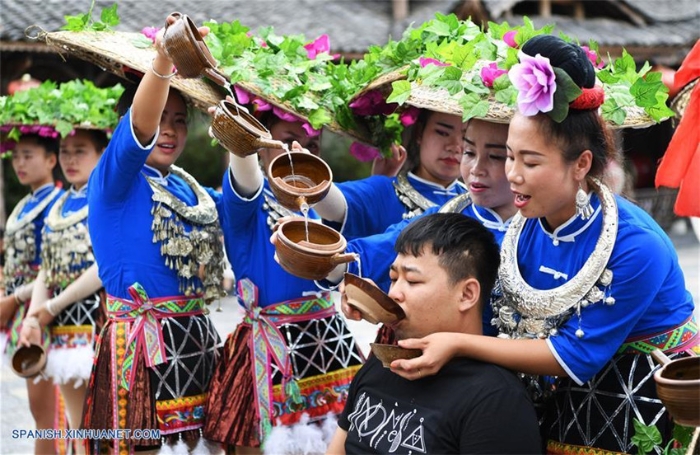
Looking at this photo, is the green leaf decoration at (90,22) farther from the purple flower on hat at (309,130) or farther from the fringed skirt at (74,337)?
the fringed skirt at (74,337)

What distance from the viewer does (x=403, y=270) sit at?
8.03ft

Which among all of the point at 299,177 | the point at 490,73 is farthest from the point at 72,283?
the point at 490,73

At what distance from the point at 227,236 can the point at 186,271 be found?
223 millimetres

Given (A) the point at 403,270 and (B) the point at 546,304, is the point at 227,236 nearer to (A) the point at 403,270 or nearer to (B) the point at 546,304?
(A) the point at 403,270

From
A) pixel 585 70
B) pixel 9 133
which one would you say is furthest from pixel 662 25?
pixel 585 70

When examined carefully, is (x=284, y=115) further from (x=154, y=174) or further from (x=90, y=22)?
(x=90, y=22)

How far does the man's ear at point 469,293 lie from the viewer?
2412 millimetres

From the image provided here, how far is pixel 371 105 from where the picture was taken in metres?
3.36

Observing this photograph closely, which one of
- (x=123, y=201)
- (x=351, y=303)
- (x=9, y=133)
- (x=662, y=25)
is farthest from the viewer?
(x=662, y=25)

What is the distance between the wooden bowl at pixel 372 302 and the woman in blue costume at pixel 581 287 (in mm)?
120

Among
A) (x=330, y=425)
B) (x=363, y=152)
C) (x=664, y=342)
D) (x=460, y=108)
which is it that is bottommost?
(x=330, y=425)

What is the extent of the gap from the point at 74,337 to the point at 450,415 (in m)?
2.88

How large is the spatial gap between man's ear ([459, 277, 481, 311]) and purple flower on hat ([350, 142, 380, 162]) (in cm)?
145

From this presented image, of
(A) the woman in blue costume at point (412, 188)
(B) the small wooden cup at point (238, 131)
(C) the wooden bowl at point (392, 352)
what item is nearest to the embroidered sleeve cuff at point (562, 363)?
(C) the wooden bowl at point (392, 352)
